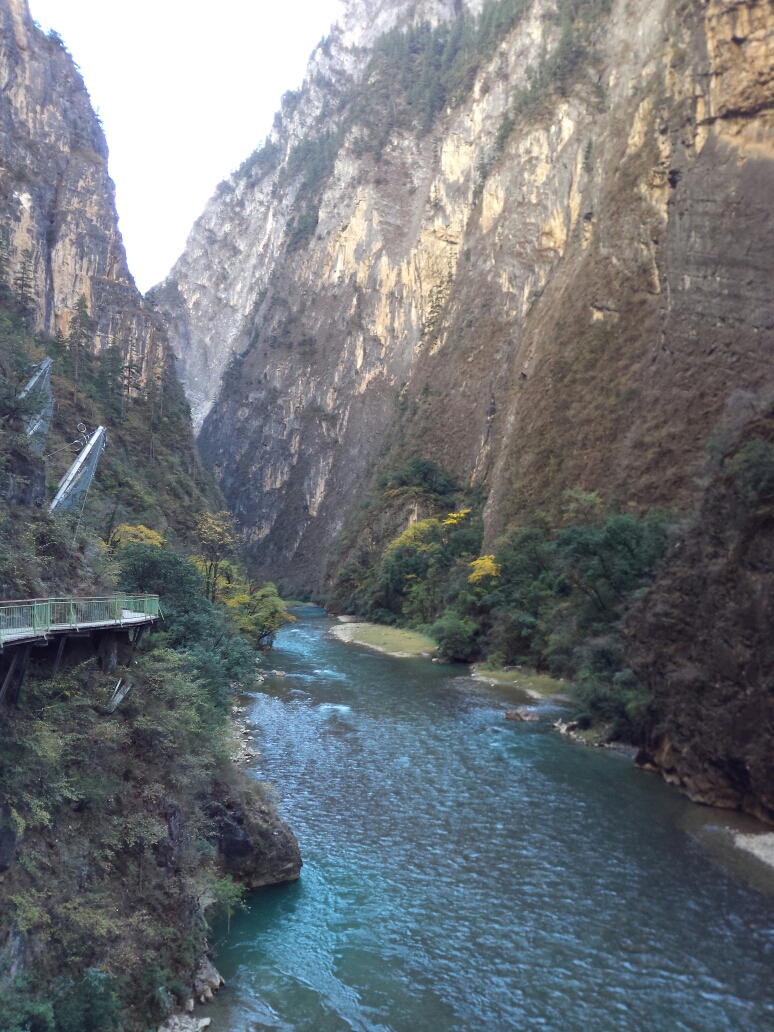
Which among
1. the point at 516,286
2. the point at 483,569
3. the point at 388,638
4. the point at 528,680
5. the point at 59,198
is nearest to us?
the point at 528,680

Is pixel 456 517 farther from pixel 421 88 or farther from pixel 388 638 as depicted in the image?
pixel 421 88

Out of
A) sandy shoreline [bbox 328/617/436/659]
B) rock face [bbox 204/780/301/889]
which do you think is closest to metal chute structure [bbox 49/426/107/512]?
rock face [bbox 204/780/301/889]

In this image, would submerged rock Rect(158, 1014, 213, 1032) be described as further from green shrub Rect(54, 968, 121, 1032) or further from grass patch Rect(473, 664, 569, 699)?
grass patch Rect(473, 664, 569, 699)

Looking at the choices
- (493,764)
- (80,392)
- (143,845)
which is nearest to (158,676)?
(143,845)

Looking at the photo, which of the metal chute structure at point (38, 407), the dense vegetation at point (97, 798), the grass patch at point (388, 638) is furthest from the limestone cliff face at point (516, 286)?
the metal chute structure at point (38, 407)

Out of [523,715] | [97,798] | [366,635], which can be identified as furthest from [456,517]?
[97,798]

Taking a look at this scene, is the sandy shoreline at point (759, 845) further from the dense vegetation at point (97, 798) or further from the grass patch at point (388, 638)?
the grass patch at point (388, 638)
